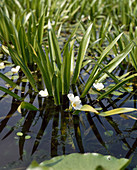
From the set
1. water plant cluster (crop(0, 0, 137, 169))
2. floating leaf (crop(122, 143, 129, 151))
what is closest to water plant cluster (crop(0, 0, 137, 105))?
water plant cluster (crop(0, 0, 137, 169))

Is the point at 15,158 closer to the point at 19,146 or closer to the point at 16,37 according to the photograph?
the point at 19,146

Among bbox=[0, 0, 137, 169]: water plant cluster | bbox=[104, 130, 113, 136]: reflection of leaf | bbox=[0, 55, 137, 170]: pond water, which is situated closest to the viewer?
bbox=[0, 55, 137, 170]: pond water

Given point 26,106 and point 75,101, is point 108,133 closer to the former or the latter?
point 75,101

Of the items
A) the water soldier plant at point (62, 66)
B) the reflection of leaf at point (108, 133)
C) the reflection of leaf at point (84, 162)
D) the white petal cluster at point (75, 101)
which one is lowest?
the reflection of leaf at point (84, 162)

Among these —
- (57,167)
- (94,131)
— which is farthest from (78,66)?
(57,167)

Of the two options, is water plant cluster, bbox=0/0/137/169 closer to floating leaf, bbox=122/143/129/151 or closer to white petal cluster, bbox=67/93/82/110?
white petal cluster, bbox=67/93/82/110

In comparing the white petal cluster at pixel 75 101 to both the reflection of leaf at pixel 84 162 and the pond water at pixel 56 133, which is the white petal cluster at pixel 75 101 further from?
the reflection of leaf at pixel 84 162

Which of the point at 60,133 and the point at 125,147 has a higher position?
the point at 60,133

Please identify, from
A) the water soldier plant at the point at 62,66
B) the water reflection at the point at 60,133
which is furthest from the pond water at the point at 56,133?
the water soldier plant at the point at 62,66

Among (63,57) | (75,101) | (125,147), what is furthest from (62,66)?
(125,147)
